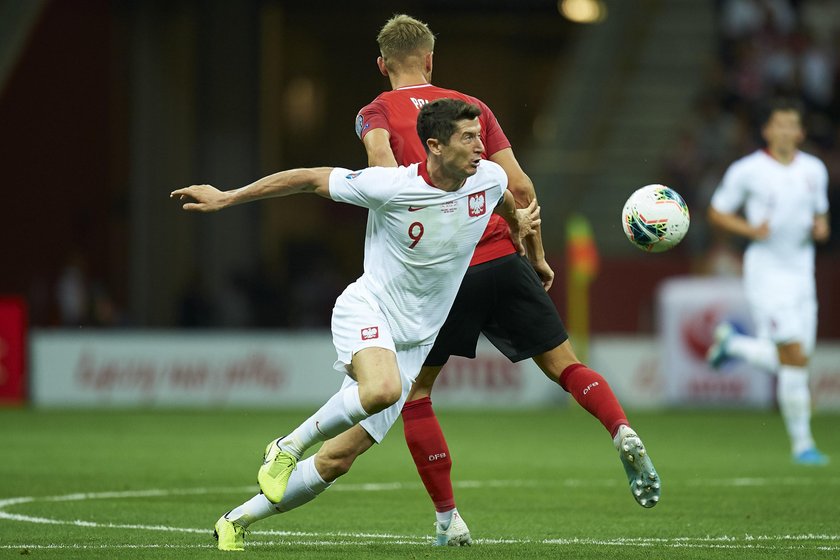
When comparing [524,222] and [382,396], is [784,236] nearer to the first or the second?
[524,222]

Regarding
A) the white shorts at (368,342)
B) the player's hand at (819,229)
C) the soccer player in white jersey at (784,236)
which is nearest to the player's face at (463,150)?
the white shorts at (368,342)

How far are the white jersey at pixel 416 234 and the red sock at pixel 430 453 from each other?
0.56 meters

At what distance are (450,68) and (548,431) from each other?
934 inches

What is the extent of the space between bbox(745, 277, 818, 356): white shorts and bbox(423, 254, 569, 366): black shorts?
14.5ft

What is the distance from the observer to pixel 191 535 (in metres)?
7.19

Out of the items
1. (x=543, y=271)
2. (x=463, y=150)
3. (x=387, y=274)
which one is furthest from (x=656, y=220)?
(x=387, y=274)

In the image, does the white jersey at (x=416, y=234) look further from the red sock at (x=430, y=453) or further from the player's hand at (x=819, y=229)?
the player's hand at (x=819, y=229)

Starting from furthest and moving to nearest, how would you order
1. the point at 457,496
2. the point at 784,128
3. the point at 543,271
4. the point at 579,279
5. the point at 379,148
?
Answer: the point at 579,279, the point at 784,128, the point at 457,496, the point at 543,271, the point at 379,148

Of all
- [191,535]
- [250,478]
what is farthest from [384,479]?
[191,535]

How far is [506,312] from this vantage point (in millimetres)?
7250

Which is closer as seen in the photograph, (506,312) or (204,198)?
(204,198)

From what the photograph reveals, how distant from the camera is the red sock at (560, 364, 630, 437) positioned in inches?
274

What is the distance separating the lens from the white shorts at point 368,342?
6.56 metres

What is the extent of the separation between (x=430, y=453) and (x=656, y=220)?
62.0 inches
